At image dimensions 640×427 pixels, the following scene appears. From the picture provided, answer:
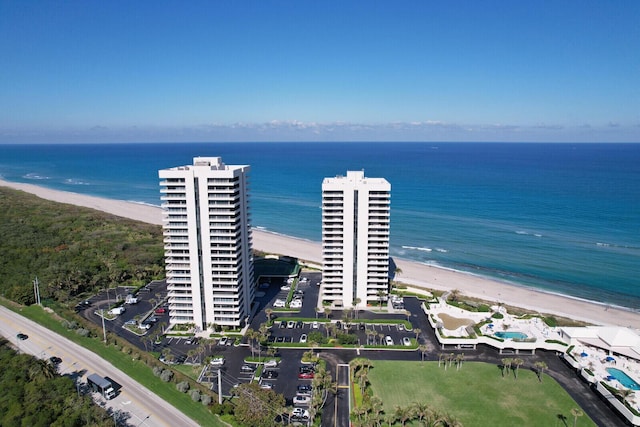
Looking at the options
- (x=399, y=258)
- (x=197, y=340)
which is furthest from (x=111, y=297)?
(x=399, y=258)

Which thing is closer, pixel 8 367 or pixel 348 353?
pixel 8 367

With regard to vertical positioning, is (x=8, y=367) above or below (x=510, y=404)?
above

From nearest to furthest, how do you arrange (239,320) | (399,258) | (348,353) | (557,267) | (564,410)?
(564,410) → (348,353) → (239,320) → (557,267) → (399,258)

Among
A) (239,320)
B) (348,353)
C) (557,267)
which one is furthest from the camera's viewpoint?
(557,267)

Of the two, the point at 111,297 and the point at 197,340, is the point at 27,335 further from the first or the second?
the point at 197,340

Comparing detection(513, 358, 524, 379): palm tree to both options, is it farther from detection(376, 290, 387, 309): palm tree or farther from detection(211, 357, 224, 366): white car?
detection(211, 357, 224, 366): white car

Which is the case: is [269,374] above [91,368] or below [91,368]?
below

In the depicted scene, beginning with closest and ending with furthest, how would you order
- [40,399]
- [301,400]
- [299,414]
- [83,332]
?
[40,399], [299,414], [301,400], [83,332]

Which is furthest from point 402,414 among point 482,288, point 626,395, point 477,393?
point 482,288

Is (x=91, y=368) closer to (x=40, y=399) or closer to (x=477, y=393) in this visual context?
(x=40, y=399)
